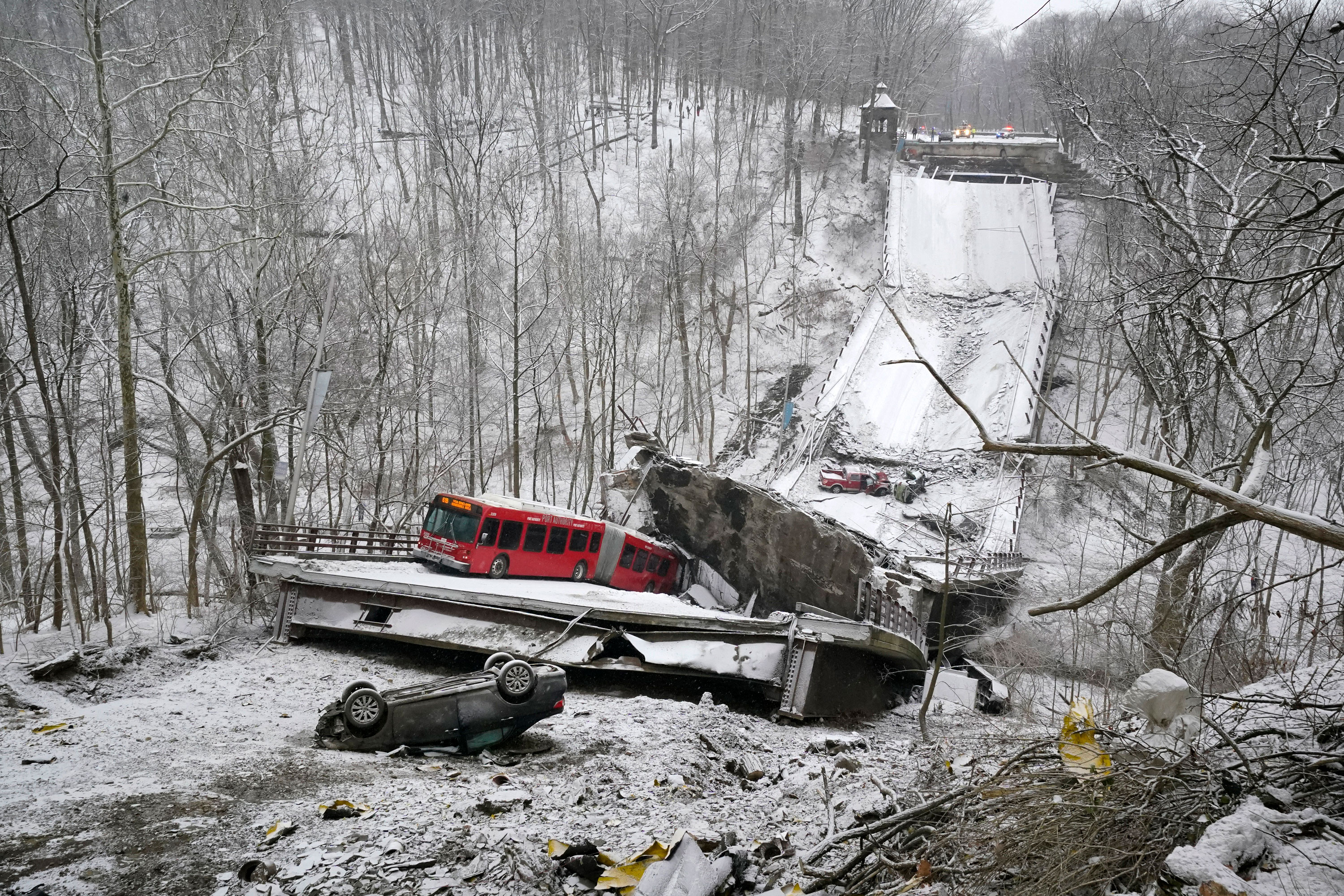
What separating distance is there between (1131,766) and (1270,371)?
61.6 ft

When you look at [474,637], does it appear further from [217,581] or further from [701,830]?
[217,581]

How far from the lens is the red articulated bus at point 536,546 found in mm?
14641

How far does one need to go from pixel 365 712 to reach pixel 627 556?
972 centimetres

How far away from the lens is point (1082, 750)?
14.4 ft

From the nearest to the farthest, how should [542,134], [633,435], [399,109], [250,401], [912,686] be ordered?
[912,686] → [633,435] → [250,401] → [542,134] → [399,109]

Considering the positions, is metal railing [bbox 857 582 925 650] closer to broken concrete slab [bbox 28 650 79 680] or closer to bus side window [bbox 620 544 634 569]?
bus side window [bbox 620 544 634 569]

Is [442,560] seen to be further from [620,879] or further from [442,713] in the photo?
[620,879]

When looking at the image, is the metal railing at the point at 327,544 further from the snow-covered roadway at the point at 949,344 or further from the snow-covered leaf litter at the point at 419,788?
the snow-covered roadway at the point at 949,344

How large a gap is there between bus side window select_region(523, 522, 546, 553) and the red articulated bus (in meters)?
0.01

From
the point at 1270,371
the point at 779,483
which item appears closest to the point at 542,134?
the point at 779,483

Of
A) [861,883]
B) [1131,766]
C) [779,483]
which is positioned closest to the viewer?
[1131,766]

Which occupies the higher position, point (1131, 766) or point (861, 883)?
point (1131, 766)

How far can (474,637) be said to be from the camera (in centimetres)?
1095

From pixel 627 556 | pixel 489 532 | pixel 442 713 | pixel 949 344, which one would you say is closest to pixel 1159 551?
pixel 442 713
